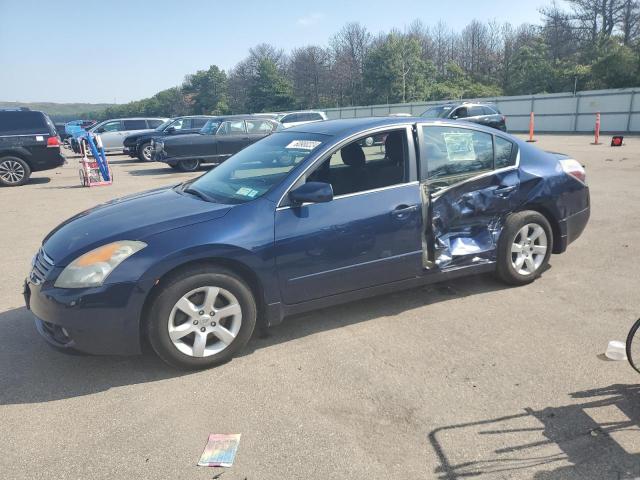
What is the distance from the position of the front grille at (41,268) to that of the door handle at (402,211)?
2.49m

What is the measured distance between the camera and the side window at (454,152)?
4270 millimetres

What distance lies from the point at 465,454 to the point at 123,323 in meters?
2.18

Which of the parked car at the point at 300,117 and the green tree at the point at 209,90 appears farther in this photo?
the green tree at the point at 209,90

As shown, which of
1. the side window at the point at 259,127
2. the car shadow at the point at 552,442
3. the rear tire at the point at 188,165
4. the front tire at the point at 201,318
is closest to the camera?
the car shadow at the point at 552,442

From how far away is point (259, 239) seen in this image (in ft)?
11.5

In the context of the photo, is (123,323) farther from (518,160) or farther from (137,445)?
(518,160)

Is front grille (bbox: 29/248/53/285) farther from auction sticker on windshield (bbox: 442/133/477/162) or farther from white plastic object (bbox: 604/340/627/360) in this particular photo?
white plastic object (bbox: 604/340/627/360)

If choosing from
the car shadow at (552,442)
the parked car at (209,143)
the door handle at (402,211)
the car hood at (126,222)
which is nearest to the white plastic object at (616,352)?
the car shadow at (552,442)

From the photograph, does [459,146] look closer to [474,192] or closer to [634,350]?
[474,192]

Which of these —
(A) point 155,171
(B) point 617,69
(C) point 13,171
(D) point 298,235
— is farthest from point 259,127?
(B) point 617,69

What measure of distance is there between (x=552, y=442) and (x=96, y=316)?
2.73 meters

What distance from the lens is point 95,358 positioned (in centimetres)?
369

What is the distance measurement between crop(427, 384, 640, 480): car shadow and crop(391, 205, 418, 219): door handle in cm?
170

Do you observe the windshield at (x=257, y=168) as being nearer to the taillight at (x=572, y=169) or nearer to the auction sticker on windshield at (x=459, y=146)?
the auction sticker on windshield at (x=459, y=146)
